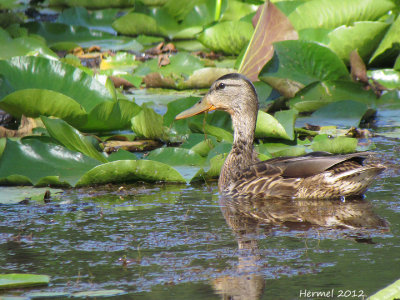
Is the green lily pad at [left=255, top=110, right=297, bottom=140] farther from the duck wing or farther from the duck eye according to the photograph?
the duck wing

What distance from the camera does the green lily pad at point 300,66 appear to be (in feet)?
29.0

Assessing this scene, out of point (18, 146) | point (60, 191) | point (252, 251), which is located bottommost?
point (252, 251)

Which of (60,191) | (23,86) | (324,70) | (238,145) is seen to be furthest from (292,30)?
(60,191)

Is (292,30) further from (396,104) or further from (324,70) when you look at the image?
(396,104)

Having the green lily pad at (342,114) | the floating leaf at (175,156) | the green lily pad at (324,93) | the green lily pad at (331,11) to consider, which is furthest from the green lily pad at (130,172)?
the green lily pad at (331,11)

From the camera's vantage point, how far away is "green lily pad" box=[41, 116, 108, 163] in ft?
22.0

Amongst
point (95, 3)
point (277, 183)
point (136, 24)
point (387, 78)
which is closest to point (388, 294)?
point (277, 183)

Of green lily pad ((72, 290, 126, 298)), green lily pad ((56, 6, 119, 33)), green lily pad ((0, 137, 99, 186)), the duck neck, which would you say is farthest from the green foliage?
green lily pad ((72, 290, 126, 298))

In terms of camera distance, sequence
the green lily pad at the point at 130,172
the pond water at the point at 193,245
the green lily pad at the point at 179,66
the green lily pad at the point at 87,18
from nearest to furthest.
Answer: the pond water at the point at 193,245
the green lily pad at the point at 130,172
the green lily pad at the point at 179,66
the green lily pad at the point at 87,18

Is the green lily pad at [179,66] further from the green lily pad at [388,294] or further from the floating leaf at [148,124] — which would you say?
the green lily pad at [388,294]

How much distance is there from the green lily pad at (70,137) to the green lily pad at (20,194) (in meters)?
0.55

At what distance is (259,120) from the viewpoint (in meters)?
7.66

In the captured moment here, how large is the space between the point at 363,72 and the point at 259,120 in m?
2.39

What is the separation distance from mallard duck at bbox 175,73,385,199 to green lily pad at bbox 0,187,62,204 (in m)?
1.61
